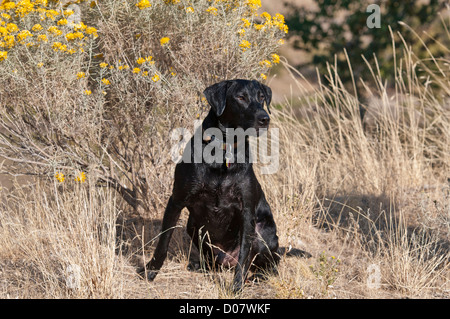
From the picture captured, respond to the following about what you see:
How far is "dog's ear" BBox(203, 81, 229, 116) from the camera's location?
352 cm

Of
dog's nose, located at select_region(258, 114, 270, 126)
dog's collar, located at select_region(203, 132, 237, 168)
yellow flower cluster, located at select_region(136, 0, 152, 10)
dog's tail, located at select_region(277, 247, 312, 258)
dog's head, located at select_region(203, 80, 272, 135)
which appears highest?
yellow flower cluster, located at select_region(136, 0, 152, 10)

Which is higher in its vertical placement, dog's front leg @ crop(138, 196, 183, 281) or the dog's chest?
the dog's chest

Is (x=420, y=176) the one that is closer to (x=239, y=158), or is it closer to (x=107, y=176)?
(x=239, y=158)

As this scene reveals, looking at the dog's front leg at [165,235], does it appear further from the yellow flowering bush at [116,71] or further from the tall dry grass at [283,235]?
the yellow flowering bush at [116,71]

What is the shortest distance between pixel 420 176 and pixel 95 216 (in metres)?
3.59

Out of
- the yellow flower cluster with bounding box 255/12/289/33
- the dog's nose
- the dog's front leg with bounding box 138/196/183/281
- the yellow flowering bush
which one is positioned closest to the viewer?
the dog's nose

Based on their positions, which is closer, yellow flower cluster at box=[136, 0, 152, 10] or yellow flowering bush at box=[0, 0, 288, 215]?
Answer: yellow flower cluster at box=[136, 0, 152, 10]

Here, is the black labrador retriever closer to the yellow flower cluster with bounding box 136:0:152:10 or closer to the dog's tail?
the dog's tail

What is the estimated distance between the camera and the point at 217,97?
354cm

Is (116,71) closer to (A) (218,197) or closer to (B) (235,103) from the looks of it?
(B) (235,103)

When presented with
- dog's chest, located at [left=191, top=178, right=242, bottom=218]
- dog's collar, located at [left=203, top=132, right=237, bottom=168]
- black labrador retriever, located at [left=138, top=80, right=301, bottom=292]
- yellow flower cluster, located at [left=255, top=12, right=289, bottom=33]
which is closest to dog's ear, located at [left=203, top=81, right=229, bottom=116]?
black labrador retriever, located at [left=138, top=80, right=301, bottom=292]

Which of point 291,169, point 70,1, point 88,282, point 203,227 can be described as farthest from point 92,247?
point 291,169

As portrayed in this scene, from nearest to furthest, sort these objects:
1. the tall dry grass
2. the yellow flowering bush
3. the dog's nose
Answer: the tall dry grass, the dog's nose, the yellow flowering bush

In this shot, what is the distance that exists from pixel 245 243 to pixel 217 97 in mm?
992
